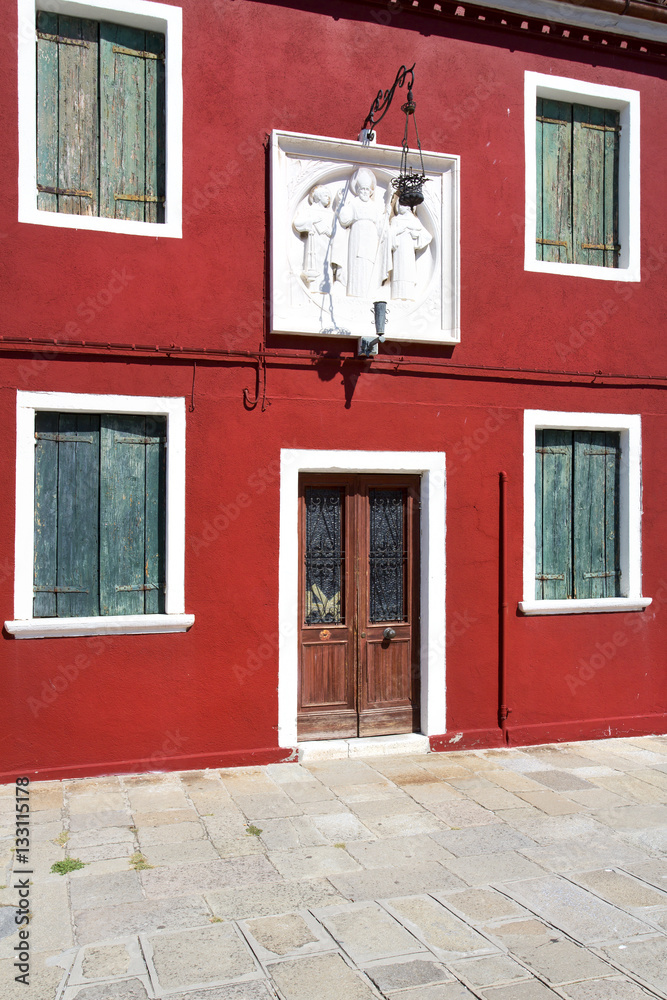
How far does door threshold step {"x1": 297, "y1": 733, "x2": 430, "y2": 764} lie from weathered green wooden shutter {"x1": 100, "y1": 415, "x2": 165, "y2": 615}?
1750mm

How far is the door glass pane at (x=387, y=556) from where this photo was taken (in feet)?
25.6

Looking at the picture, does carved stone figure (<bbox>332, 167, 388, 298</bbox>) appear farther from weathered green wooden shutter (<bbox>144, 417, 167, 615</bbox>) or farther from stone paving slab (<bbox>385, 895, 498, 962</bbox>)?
stone paving slab (<bbox>385, 895, 498, 962</bbox>)

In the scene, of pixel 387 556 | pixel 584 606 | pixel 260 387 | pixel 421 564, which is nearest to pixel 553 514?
pixel 584 606

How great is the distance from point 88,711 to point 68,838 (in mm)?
1265

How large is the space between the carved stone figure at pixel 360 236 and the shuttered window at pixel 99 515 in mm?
2080

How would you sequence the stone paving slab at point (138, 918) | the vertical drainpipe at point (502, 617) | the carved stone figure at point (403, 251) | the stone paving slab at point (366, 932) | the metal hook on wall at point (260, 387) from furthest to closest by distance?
the vertical drainpipe at point (502, 617)
the carved stone figure at point (403, 251)
the metal hook on wall at point (260, 387)
the stone paving slab at point (138, 918)
the stone paving slab at point (366, 932)

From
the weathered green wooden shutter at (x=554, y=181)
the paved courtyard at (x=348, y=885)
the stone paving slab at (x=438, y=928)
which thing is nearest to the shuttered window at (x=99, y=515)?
the paved courtyard at (x=348, y=885)

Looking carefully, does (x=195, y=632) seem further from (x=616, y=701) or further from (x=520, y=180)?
(x=520, y=180)

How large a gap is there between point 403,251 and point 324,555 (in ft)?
9.13

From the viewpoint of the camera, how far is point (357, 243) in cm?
757

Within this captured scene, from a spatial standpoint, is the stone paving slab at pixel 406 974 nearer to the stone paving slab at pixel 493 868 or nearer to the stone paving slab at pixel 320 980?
the stone paving slab at pixel 320 980

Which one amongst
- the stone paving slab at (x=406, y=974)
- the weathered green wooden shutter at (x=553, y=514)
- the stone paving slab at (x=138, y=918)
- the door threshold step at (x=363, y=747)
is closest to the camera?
the stone paving slab at (x=406, y=974)

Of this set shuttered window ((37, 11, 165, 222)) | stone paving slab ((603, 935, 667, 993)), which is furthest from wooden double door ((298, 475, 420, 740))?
stone paving slab ((603, 935, 667, 993))

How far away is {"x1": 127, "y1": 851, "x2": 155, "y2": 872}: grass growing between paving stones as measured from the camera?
17.0 feet
